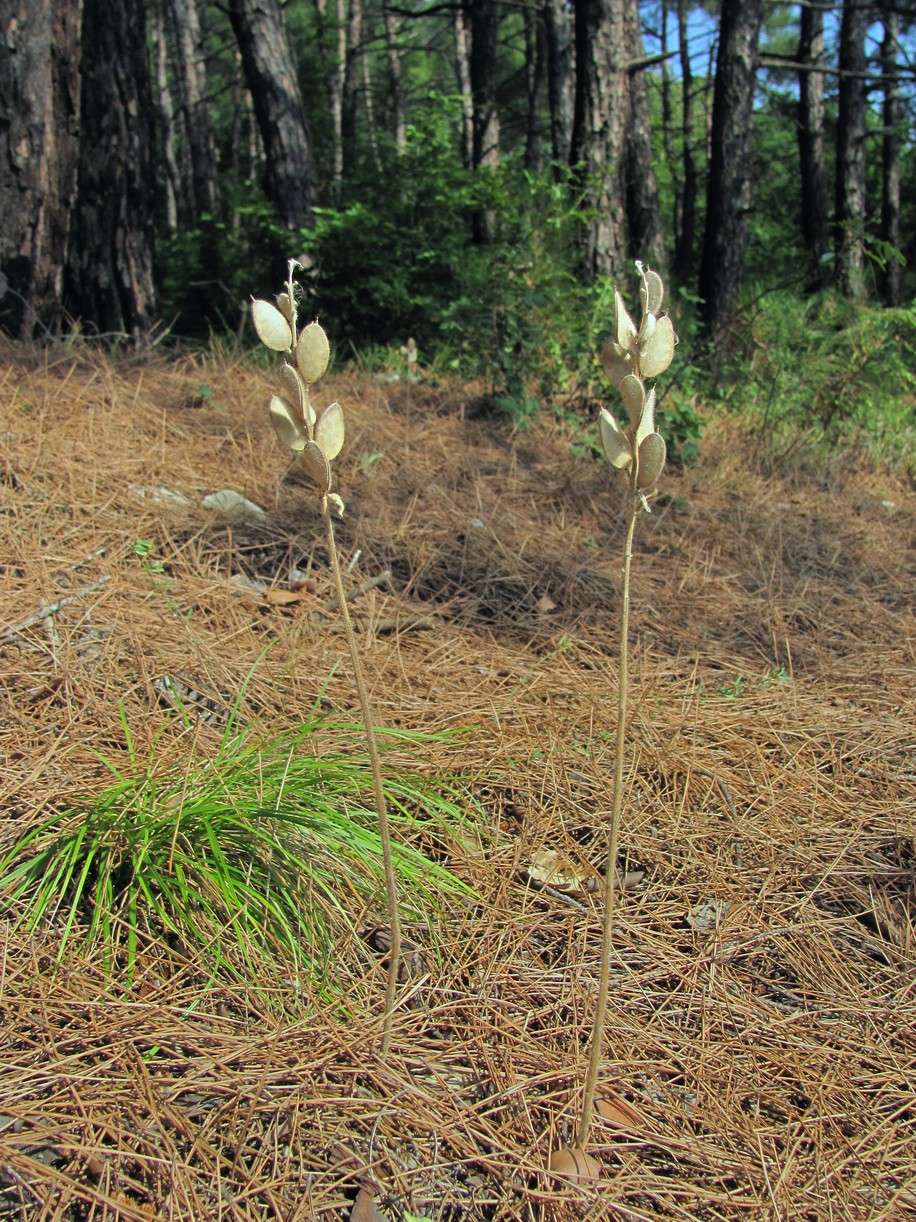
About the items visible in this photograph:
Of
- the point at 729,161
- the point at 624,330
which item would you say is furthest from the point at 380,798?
the point at 729,161

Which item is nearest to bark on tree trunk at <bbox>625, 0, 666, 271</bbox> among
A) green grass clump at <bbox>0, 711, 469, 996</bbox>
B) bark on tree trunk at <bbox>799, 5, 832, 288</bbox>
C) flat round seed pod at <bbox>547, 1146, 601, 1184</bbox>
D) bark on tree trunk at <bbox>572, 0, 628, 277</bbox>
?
bark on tree trunk at <bbox>572, 0, 628, 277</bbox>

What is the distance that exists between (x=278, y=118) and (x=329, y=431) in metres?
6.54

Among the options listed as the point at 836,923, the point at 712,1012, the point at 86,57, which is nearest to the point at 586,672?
the point at 836,923

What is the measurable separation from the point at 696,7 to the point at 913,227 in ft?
31.3

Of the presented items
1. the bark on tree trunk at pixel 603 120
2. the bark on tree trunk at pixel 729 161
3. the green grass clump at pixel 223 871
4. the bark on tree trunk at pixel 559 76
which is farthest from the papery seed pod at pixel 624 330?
the bark on tree trunk at pixel 559 76

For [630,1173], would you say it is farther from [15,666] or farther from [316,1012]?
[15,666]

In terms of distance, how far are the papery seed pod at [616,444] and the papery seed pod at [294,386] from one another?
1.27ft

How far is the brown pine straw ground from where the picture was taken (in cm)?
117

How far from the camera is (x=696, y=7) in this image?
22875 mm

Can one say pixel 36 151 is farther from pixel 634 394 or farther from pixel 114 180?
pixel 634 394

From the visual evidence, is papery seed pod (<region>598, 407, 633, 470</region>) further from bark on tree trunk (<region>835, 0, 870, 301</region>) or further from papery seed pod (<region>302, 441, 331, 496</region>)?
bark on tree trunk (<region>835, 0, 870, 301</region>)

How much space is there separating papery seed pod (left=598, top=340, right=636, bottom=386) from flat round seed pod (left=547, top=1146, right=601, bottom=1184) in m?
1.02

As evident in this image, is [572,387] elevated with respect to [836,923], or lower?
elevated

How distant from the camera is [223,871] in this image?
1.47 meters
